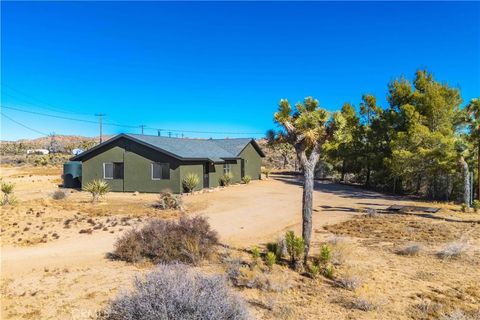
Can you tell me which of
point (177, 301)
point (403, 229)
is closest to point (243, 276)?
point (177, 301)

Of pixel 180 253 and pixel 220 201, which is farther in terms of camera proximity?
pixel 220 201

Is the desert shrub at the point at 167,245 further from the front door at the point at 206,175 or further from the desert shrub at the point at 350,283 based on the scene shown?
the front door at the point at 206,175

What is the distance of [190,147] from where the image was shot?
30016mm

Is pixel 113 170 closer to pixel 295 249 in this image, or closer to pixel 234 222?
pixel 234 222

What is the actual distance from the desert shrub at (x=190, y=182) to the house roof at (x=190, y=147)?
1336 millimetres

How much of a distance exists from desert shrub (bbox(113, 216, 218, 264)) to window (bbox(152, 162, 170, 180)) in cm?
1541

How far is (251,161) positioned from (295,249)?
29677mm

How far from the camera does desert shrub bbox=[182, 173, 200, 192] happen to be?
25.2 meters

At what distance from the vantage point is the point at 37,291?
749cm

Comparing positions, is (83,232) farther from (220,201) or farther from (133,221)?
(220,201)

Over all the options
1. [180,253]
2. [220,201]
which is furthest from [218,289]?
[220,201]

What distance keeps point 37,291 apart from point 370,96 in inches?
1208

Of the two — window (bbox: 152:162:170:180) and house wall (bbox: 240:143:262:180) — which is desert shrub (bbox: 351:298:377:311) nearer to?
window (bbox: 152:162:170:180)

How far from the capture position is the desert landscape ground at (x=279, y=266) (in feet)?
Answer: 21.9
